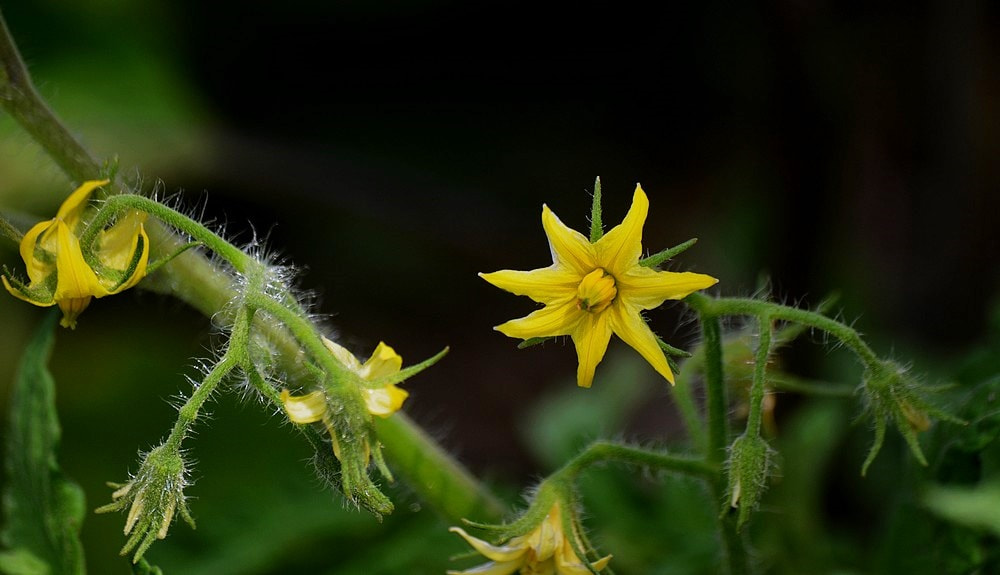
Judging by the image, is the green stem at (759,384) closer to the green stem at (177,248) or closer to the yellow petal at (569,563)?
the yellow petal at (569,563)

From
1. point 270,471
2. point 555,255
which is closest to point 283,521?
point 270,471

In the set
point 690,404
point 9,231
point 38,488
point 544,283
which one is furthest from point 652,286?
point 38,488

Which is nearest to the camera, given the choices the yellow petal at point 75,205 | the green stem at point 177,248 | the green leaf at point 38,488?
the yellow petal at point 75,205

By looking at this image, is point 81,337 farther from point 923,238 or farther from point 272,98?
point 923,238

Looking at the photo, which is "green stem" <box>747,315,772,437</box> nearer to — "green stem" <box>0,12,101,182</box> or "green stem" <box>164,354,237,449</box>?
"green stem" <box>164,354,237,449</box>

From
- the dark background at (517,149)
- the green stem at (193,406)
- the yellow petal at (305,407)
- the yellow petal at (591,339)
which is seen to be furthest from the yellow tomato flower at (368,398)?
the dark background at (517,149)

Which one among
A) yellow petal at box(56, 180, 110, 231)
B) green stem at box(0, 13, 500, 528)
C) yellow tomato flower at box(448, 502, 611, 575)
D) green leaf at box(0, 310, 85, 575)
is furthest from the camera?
green leaf at box(0, 310, 85, 575)

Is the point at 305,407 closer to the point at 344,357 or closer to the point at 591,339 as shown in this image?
the point at 344,357

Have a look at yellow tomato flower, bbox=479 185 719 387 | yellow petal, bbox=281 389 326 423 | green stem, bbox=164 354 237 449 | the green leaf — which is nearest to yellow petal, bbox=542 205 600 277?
yellow tomato flower, bbox=479 185 719 387
